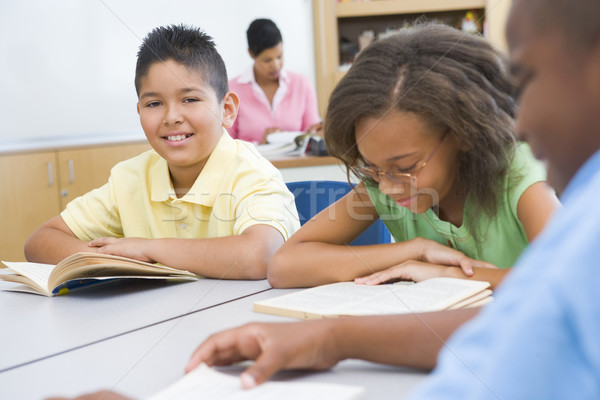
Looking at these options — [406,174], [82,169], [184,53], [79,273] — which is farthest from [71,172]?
[406,174]

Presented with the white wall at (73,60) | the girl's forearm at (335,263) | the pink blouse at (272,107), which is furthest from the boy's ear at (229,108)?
the white wall at (73,60)

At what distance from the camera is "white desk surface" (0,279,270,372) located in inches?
35.2

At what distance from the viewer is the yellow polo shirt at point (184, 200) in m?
1.48

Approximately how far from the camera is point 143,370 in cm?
75

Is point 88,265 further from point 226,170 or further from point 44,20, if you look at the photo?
point 44,20

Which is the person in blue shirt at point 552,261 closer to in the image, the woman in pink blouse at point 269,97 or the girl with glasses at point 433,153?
the girl with glasses at point 433,153

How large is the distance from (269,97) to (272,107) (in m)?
0.07

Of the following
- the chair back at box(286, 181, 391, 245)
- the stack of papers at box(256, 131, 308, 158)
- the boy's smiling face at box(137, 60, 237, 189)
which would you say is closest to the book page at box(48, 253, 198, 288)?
the boy's smiling face at box(137, 60, 237, 189)

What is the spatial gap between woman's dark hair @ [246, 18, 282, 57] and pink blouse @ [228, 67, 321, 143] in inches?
8.3

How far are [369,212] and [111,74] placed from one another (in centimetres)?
260

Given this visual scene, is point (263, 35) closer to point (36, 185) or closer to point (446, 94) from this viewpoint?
point (36, 185)

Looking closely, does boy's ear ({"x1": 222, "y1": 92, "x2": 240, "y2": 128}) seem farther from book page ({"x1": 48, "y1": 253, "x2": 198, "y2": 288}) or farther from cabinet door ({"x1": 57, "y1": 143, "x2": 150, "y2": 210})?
cabinet door ({"x1": 57, "y1": 143, "x2": 150, "y2": 210})

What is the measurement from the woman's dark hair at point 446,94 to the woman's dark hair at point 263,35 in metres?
2.31

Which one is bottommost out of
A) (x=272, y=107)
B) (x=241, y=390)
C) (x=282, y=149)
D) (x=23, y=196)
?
(x=23, y=196)
